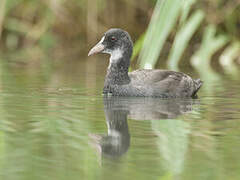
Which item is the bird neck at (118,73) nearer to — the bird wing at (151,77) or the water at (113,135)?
the bird wing at (151,77)

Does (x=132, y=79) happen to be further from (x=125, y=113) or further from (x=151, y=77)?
(x=125, y=113)

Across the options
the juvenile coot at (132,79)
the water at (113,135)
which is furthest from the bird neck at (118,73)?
the water at (113,135)

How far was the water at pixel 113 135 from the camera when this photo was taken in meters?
4.02

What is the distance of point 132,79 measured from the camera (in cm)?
810

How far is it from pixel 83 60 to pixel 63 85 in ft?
15.8

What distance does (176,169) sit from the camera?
3998 mm

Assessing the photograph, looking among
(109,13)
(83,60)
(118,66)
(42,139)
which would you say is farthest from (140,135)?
(109,13)

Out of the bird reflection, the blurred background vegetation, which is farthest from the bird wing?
the blurred background vegetation

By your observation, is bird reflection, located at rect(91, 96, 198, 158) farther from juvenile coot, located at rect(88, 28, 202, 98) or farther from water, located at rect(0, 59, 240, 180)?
juvenile coot, located at rect(88, 28, 202, 98)

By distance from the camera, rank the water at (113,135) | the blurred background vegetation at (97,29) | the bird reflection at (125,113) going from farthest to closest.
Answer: the blurred background vegetation at (97,29) → the bird reflection at (125,113) → the water at (113,135)

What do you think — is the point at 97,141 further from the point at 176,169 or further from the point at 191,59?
the point at 191,59

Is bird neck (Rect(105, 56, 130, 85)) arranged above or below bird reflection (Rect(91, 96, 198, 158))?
above

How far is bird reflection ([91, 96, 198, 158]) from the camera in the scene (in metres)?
4.79

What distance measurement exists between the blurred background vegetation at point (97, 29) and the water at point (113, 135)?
3.63 m
